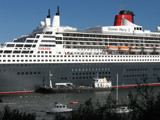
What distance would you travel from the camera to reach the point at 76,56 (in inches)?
1734

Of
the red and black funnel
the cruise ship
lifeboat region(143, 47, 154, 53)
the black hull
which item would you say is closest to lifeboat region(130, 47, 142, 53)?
the cruise ship

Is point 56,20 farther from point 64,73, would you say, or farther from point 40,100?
point 40,100

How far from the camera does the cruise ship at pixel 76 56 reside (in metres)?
40.0

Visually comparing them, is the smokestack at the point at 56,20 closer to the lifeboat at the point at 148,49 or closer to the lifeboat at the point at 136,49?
the lifeboat at the point at 136,49

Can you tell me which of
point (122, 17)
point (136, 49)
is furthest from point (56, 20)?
point (122, 17)

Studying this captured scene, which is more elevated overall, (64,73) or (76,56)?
(76,56)

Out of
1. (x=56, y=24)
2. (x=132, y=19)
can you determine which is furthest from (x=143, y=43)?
(x=56, y=24)

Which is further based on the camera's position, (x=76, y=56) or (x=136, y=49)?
(x=136, y=49)

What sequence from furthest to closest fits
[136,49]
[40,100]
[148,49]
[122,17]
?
[122,17]
[148,49]
[136,49]
[40,100]

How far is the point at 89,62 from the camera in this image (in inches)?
1757

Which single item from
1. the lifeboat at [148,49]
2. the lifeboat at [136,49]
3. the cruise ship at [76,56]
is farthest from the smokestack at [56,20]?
the lifeboat at [148,49]

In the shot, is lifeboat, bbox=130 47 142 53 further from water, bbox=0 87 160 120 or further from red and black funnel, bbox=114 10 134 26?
water, bbox=0 87 160 120

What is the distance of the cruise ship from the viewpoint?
40.0 metres

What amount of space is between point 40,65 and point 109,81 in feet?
35.5
